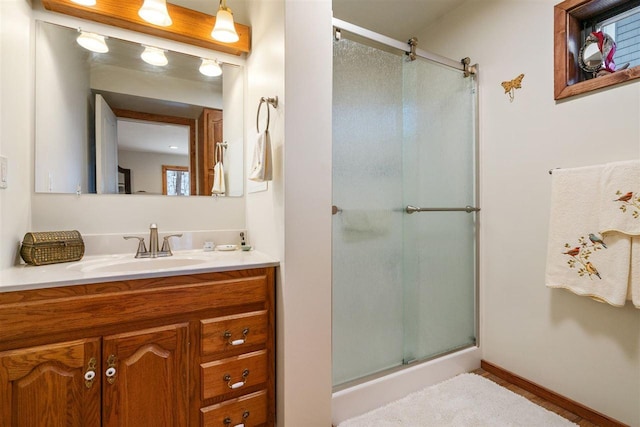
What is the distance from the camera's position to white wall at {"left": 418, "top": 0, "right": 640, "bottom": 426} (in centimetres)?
141

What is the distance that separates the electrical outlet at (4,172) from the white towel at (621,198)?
8.24ft

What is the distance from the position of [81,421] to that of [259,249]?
93 cm

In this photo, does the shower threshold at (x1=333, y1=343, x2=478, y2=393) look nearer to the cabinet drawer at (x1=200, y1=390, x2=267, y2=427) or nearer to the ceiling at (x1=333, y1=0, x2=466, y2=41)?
the cabinet drawer at (x1=200, y1=390, x2=267, y2=427)

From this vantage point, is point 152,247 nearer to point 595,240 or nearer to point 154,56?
point 154,56

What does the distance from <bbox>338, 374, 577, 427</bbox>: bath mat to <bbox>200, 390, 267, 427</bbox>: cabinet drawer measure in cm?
43

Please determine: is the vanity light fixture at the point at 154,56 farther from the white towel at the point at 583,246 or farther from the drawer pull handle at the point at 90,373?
the white towel at the point at 583,246

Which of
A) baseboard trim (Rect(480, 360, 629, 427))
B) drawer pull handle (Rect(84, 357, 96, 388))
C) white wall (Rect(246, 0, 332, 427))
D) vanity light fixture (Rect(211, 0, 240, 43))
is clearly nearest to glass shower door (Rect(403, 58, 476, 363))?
baseboard trim (Rect(480, 360, 629, 427))

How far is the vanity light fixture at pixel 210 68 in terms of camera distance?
5.82 ft

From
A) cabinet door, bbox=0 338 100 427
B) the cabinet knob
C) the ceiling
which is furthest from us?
the ceiling

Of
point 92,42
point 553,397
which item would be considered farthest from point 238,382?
point 92,42

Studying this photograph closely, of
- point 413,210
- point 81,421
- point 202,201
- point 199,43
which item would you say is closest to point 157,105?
point 199,43

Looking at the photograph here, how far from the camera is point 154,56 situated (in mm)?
1648

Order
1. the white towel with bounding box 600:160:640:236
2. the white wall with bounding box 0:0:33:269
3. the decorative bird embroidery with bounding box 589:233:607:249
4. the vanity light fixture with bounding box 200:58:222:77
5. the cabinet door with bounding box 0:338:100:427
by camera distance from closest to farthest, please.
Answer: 1. the cabinet door with bounding box 0:338:100:427
2. the white wall with bounding box 0:0:33:269
3. the white towel with bounding box 600:160:640:236
4. the decorative bird embroidery with bounding box 589:233:607:249
5. the vanity light fixture with bounding box 200:58:222:77

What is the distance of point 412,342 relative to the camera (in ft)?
5.94
